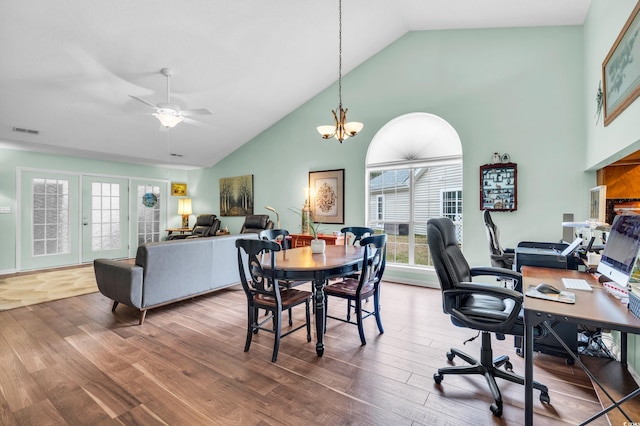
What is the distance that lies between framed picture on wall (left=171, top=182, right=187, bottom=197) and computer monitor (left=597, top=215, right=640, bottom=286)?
28.4 feet

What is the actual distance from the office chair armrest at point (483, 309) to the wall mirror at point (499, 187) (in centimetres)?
253

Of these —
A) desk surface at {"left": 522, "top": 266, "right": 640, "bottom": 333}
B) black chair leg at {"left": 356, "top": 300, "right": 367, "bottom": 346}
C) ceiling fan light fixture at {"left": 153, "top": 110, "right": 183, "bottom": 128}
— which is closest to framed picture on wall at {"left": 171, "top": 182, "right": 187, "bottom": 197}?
ceiling fan light fixture at {"left": 153, "top": 110, "right": 183, "bottom": 128}

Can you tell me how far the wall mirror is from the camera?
385cm

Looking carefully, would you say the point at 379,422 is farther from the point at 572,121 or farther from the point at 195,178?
the point at 195,178

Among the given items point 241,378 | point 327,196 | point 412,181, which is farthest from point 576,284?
point 327,196

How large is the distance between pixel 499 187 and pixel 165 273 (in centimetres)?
440

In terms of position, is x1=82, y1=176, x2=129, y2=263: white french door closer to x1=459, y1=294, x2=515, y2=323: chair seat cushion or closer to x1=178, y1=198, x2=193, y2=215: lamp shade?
x1=178, y1=198, x2=193, y2=215: lamp shade

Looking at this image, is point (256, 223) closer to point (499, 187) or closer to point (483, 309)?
point (499, 187)

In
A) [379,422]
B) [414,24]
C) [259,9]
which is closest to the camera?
[379,422]

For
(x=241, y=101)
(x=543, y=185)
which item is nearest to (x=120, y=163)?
Answer: (x=241, y=101)

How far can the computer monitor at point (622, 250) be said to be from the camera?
1.47 metres

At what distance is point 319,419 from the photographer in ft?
5.54

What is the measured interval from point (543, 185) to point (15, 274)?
885 cm

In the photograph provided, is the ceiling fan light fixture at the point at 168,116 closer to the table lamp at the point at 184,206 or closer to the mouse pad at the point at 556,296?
the mouse pad at the point at 556,296
